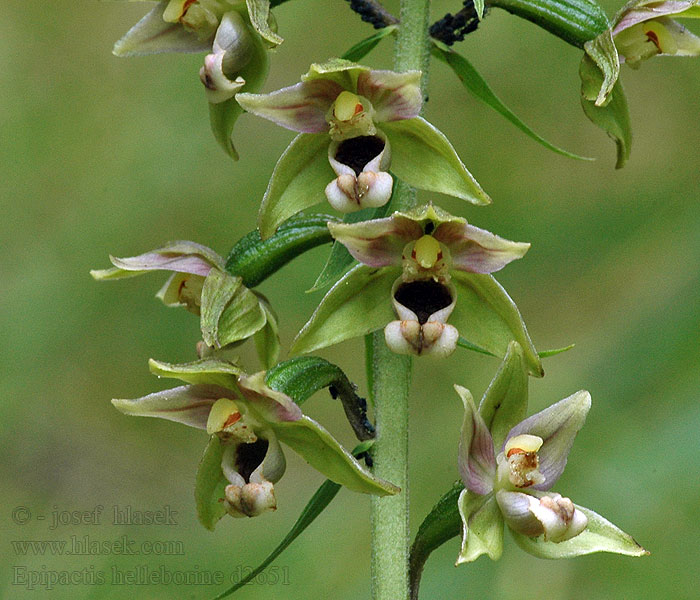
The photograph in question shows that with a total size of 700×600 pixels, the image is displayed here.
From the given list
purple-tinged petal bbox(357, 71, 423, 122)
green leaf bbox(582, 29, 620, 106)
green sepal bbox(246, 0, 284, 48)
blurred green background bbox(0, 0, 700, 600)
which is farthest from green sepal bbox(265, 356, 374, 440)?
blurred green background bbox(0, 0, 700, 600)

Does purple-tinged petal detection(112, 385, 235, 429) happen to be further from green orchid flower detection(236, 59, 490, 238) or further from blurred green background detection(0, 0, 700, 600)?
blurred green background detection(0, 0, 700, 600)

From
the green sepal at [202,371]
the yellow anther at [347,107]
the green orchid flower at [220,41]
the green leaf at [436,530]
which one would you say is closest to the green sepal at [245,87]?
the green orchid flower at [220,41]

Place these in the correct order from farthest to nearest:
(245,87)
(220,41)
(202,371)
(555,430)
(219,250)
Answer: (219,250) < (245,87) < (220,41) < (555,430) < (202,371)

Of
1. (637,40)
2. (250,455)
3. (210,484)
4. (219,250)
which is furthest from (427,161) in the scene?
(219,250)

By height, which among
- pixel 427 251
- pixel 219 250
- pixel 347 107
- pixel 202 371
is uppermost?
pixel 347 107

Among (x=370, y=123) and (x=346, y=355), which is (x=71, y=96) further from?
(x=370, y=123)

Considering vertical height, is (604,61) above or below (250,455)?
above

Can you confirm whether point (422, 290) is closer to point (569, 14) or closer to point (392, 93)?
point (392, 93)

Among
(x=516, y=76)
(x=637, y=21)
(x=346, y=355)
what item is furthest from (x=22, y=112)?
(x=637, y=21)
